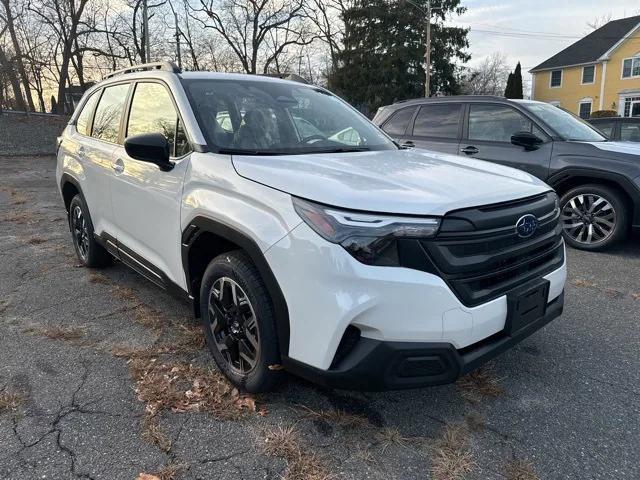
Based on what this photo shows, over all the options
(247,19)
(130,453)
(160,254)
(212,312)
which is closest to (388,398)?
(212,312)

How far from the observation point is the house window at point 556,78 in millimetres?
41906

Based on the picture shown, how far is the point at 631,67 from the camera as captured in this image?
37125 mm

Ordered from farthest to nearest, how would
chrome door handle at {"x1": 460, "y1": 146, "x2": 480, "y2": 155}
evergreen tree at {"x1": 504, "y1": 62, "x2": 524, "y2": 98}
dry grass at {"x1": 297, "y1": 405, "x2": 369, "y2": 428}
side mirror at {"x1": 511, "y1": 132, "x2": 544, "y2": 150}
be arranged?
evergreen tree at {"x1": 504, "y1": 62, "x2": 524, "y2": 98} < chrome door handle at {"x1": 460, "y1": 146, "x2": 480, "y2": 155} < side mirror at {"x1": 511, "y1": 132, "x2": 544, "y2": 150} < dry grass at {"x1": 297, "y1": 405, "x2": 369, "y2": 428}

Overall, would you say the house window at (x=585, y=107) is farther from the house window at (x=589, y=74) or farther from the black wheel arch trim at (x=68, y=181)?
the black wheel arch trim at (x=68, y=181)

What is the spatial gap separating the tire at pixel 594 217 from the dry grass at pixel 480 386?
299 cm

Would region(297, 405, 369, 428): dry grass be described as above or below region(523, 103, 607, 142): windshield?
below

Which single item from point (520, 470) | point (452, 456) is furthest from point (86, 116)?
point (520, 470)

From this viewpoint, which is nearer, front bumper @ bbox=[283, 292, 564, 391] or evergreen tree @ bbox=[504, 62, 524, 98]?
front bumper @ bbox=[283, 292, 564, 391]

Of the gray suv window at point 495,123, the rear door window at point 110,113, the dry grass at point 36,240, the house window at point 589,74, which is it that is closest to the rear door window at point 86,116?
the rear door window at point 110,113

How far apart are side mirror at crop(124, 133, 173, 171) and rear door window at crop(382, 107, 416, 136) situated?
4.79 meters

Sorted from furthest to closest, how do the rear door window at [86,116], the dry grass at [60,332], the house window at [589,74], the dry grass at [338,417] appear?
the house window at [589,74]
the rear door window at [86,116]
the dry grass at [60,332]
the dry grass at [338,417]

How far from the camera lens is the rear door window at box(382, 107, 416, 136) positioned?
7.04 m

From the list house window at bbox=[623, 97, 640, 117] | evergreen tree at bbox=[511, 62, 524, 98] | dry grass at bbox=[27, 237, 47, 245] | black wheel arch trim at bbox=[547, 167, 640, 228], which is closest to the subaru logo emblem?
black wheel arch trim at bbox=[547, 167, 640, 228]

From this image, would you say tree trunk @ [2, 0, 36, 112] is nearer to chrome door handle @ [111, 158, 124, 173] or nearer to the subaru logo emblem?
chrome door handle @ [111, 158, 124, 173]
